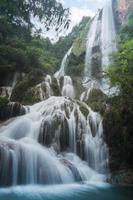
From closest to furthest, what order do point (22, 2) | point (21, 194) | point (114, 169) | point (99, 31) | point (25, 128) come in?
point (22, 2), point (21, 194), point (114, 169), point (25, 128), point (99, 31)

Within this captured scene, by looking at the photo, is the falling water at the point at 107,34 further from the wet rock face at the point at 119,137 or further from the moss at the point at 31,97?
the wet rock face at the point at 119,137

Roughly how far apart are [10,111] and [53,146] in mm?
3095

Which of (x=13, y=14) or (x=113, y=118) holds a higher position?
(x=13, y=14)

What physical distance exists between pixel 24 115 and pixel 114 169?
4.43 m

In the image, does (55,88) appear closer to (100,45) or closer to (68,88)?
(68,88)

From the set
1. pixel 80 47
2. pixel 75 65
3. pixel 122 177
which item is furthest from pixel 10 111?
pixel 80 47

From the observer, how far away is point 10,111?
43.7 feet

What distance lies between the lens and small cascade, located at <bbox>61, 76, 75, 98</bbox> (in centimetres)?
1727

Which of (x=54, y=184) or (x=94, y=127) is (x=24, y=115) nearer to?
(x=94, y=127)

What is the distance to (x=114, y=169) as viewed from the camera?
11.0 m

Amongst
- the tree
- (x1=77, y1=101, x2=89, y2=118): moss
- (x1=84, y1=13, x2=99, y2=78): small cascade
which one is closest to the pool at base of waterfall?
(x1=77, y1=101, x2=89, y2=118): moss

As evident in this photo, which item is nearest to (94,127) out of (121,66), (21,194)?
(121,66)

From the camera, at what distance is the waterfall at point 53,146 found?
930 centimetres

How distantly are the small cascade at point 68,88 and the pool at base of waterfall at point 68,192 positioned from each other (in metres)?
8.29
